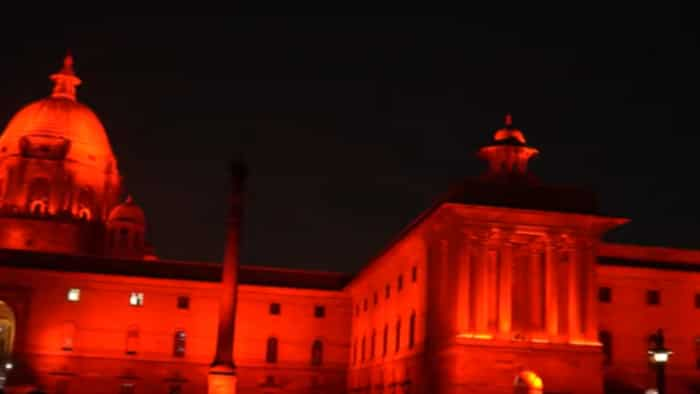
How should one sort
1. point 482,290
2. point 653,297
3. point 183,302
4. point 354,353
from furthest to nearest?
point 183,302 < point 354,353 < point 653,297 < point 482,290

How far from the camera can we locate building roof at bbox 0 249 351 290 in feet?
250

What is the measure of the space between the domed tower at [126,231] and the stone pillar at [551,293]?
49233 mm

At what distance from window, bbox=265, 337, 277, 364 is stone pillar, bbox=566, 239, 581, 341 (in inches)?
1214

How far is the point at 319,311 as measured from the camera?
78.9 meters

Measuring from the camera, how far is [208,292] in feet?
253

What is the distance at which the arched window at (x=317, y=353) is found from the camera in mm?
77562

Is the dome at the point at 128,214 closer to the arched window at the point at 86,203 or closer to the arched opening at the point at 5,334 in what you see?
the arched window at the point at 86,203

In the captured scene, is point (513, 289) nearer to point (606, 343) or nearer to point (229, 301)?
point (606, 343)

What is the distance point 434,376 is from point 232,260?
45.6 ft

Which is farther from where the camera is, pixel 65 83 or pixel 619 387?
pixel 65 83

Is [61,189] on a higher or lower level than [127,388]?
higher

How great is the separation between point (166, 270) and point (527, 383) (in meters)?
36.4

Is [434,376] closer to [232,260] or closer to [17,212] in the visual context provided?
[232,260]

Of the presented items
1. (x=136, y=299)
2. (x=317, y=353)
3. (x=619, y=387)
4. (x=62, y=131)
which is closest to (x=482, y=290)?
(x=619, y=387)
